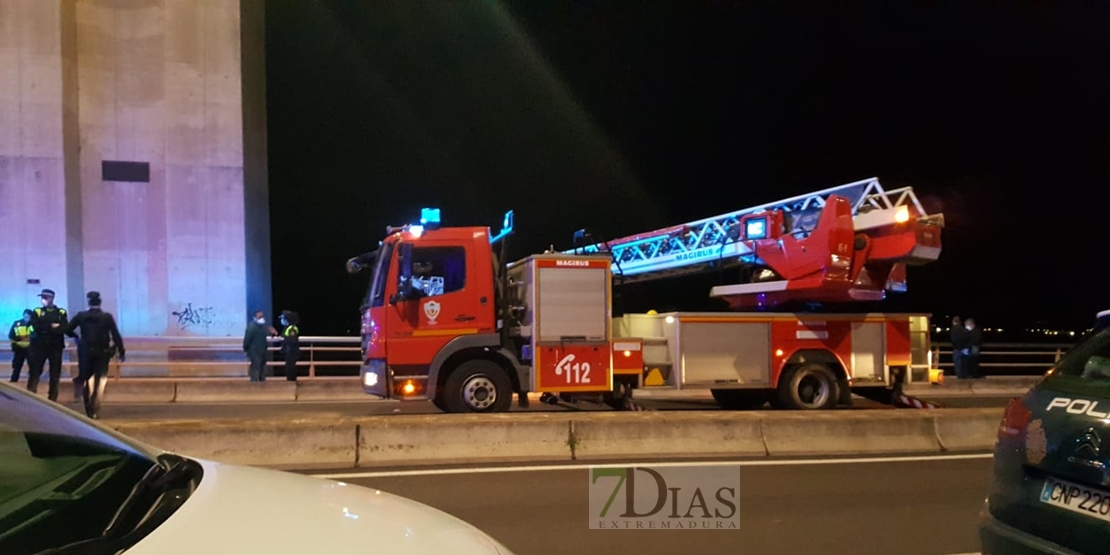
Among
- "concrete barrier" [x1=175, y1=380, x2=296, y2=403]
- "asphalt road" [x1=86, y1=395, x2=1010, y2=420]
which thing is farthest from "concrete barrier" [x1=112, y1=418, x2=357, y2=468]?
"concrete barrier" [x1=175, y1=380, x2=296, y2=403]

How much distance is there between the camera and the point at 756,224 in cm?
1187

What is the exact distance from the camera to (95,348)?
10.2 metres

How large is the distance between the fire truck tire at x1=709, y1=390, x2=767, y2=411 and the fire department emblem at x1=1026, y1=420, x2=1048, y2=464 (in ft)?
27.3

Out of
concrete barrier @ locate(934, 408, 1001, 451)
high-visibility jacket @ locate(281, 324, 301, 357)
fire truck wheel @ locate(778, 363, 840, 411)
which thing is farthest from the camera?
high-visibility jacket @ locate(281, 324, 301, 357)

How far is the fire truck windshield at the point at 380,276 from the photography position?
10.0m

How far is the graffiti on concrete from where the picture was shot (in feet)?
66.7

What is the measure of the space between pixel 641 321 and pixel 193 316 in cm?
1453

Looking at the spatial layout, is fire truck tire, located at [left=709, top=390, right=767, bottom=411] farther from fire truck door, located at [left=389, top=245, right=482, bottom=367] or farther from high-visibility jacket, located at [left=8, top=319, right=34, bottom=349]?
high-visibility jacket, located at [left=8, top=319, right=34, bottom=349]

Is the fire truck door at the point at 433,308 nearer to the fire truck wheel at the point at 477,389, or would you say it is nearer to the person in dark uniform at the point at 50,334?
the fire truck wheel at the point at 477,389

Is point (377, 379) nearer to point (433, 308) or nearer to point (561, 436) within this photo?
point (433, 308)

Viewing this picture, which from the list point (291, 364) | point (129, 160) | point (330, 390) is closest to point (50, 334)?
point (330, 390)

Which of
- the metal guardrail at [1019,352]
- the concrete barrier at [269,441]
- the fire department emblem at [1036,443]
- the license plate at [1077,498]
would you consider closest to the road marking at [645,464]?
the concrete barrier at [269,441]

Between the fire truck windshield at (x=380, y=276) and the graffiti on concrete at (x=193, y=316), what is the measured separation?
12225 mm

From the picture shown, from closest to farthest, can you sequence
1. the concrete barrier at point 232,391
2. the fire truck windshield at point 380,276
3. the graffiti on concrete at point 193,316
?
the fire truck windshield at point 380,276 < the concrete barrier at point 232,391 < the graffiti on concrete at point 193,316
